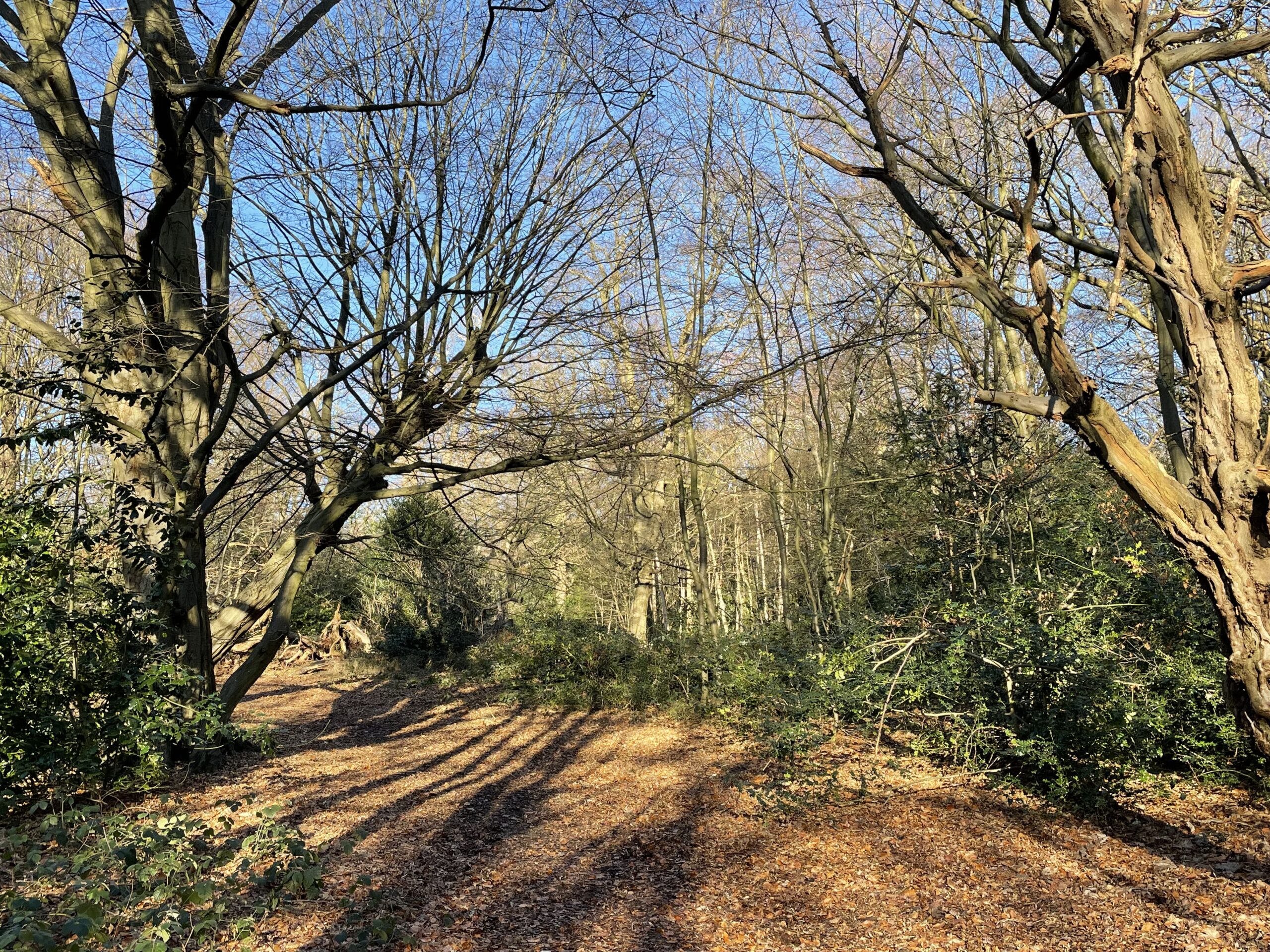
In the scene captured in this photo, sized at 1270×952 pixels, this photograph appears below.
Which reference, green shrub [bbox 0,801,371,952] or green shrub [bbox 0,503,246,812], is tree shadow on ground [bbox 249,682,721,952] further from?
green shrub [bbox 0,503,246,812]

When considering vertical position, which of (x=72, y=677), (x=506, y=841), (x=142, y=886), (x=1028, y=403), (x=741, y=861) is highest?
(x=1028, y=403)

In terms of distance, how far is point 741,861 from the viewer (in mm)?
5477

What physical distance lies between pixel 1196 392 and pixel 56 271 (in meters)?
12.8

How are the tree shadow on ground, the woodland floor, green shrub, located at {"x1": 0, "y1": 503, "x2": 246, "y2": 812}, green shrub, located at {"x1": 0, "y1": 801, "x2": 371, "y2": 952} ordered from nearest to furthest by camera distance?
green shrub, located at {"x1": 0, "y1": 801, "x2": 371, "y2": 952} < the woodland floor < the tree shadow on ground < green shrub, located at {"x1": 0, "y1": 503, "x2": 246, "y2": 812}

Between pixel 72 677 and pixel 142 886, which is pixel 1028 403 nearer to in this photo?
pixel 142 886

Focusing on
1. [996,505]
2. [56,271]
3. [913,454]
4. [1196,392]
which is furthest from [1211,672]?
[56,271]

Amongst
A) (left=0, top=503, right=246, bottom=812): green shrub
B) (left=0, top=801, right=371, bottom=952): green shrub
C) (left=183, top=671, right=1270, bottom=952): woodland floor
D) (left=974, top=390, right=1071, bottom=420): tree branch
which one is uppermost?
(left=974, top=390, right=1071, bottom=420): tree branch

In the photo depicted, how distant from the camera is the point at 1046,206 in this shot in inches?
241

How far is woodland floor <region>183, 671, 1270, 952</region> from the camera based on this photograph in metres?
4.20

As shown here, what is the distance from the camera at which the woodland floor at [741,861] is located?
4.20 metres

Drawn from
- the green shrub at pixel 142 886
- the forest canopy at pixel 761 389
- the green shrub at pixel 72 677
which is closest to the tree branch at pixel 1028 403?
the forest canopy at pixel 761 389

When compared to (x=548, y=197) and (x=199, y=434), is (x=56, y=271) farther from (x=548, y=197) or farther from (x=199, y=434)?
(x=548, y=197)

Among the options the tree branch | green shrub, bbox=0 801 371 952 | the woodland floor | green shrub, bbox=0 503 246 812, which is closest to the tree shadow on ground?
the woodland floor

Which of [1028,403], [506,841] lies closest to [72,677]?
[506,841]
